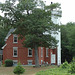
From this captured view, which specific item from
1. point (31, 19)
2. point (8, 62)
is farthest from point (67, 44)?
point (31, 19)

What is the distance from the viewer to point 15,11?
3247 centimetres

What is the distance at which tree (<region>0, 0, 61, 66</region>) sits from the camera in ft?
102

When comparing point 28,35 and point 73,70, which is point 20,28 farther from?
point 73,70

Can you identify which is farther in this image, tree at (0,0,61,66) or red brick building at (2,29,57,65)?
red brick building at (2,29,57,65)

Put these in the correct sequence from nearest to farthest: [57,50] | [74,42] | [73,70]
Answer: [73,70]
[57,50]
[74,42]

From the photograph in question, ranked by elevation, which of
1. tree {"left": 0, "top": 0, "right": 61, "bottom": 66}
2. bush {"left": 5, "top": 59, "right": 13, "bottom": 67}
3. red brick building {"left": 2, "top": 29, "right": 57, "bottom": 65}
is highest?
tree {"left": 0, "top": 0, "right": 61, "bottom": 66}

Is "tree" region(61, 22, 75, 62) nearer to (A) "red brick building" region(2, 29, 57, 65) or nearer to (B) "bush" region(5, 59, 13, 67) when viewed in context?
(A) "red brick building" region(2, 29, 57, 65)

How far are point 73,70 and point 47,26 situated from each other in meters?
15.8

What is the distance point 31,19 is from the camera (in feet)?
103

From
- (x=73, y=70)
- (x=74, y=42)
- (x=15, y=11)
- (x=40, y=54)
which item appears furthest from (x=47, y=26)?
(x=74, y=42)

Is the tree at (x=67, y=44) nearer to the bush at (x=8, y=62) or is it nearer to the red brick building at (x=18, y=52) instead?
the red brick building at (x=18, y=52)

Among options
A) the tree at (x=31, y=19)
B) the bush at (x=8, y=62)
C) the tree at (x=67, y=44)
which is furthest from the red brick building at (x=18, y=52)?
the tree at (x=67, y=44)

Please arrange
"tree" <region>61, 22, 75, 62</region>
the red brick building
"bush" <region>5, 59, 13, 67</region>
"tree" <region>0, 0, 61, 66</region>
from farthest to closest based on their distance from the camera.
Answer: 1. "tree" <region>61, 22, 75, 62</region>
2. the red brick building
3. "bush" <region>5, 59, 13, 67</region>
4. "tree" <region>0, 0, 61, 66</region>

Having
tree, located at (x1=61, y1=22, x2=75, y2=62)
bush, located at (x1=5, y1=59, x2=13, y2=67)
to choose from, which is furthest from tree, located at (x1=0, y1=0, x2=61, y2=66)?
tree, located at (x1=61, y1=22, x2=75, y2=62)
